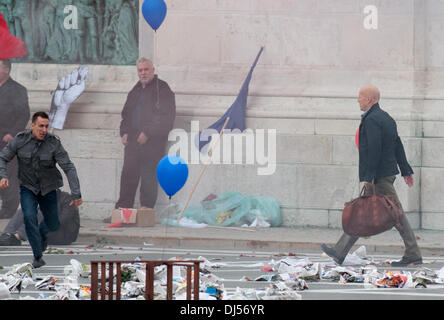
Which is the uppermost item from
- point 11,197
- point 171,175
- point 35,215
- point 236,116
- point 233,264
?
point 236,116

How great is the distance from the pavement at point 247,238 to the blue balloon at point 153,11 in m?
2.76

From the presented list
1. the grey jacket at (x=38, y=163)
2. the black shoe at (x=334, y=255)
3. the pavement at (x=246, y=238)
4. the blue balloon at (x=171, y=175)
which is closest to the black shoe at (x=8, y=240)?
the pavement at (x=246, y=238)

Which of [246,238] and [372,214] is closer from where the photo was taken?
A: [372,214]

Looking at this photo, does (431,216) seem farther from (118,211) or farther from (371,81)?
(118,211)

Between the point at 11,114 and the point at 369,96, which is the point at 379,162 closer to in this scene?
the point at 369,96

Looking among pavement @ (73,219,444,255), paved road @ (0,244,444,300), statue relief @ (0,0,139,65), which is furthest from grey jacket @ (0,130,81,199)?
statue relief @ (0,0,139,65)

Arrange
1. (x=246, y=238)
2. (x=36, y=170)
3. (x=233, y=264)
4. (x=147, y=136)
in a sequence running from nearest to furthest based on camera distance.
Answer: (x=36, y=170), (x=233, y=264), (x=246, y=238), (x=147, y=136)

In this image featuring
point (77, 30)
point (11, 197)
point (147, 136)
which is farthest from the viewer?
point (77, 30)

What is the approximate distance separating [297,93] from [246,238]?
302cm

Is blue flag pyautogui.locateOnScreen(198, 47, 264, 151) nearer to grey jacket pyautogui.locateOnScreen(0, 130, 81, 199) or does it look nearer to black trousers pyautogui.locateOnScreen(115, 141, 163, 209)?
black trousers pyautogui.locateOnScreen(115, 141, 163, 209)

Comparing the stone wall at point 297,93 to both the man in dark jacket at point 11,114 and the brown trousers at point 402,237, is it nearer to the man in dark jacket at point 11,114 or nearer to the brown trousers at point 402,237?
the man in dark jacket at point 11,114

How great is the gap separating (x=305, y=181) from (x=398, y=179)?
1254mm

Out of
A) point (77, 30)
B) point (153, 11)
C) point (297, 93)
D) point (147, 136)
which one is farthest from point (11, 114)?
point (297, 93)

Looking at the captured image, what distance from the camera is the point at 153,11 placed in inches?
640
